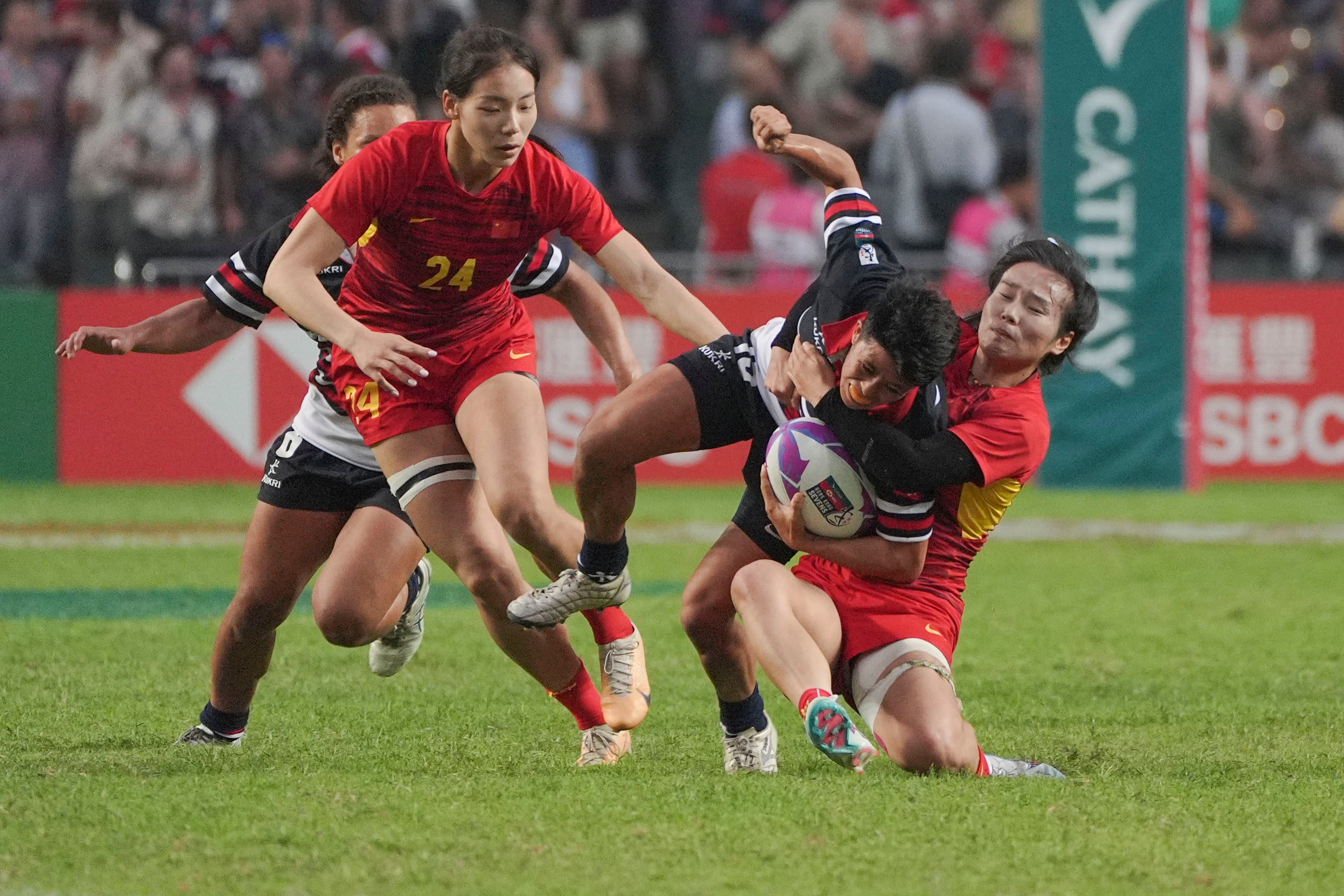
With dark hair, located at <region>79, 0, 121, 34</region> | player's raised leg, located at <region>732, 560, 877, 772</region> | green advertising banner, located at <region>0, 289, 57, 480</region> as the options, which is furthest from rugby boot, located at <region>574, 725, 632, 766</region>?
dark hair, located at <region>79, 0, 121, 34</region>

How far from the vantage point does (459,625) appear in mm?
8164

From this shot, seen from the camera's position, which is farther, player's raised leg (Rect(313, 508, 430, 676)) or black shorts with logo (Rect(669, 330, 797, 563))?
player's raised leg (Rect(313, 508, 430, 676))

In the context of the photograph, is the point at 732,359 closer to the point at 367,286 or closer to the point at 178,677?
the point at 367,286

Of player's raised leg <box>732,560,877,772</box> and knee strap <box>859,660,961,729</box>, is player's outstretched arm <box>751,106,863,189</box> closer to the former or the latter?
player's raised leg <box>732,560,877,772</box>

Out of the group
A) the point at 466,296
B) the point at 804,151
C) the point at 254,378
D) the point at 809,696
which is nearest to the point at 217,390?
the point at 254,378

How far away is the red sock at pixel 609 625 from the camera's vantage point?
562cm

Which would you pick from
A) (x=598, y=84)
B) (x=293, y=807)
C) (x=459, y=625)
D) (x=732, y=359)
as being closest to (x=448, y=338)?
(x=732, y=359)

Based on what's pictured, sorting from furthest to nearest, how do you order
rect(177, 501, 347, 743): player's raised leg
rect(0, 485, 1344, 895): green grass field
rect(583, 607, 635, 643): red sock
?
1. rect(583, 607, 635, 643): red sock
2. rect(177, 501, 347, 743): player's raised leg
3. rect(0, 485, 1344, 895): green grass field

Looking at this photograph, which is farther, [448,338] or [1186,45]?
[1186,45]

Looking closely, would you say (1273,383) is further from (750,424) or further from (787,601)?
(787,601)

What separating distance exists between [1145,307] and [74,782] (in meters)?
10.1

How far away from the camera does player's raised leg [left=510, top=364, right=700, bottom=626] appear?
5.07 meters

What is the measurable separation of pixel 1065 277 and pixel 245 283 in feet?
8.33

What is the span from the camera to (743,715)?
5230 mm
